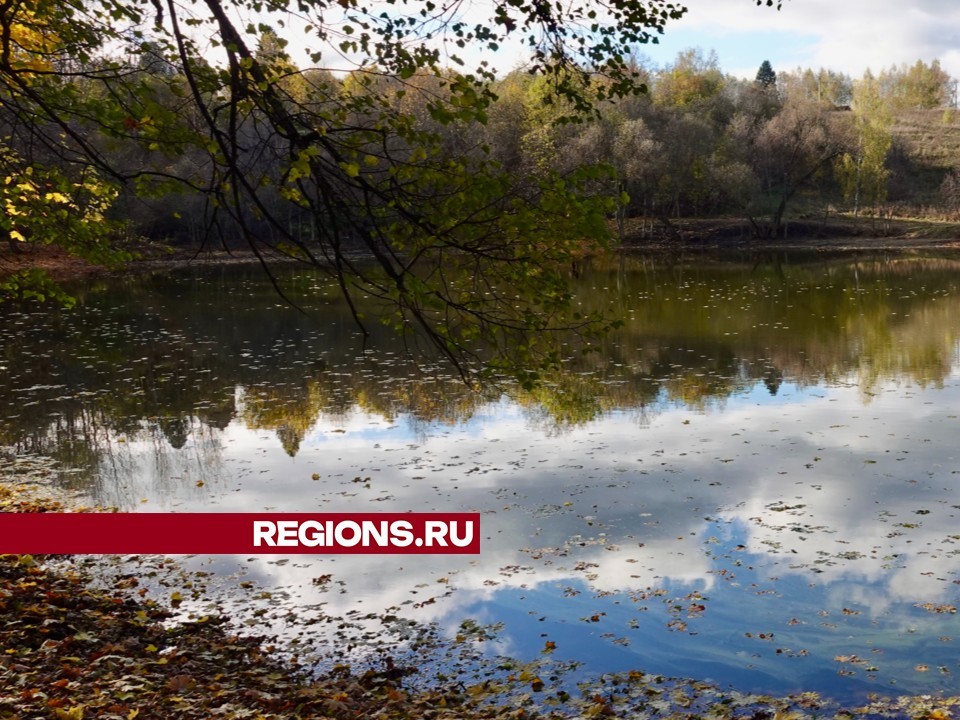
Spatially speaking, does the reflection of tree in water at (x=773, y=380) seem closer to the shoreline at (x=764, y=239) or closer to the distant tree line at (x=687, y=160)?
the distant tree line at (x=687, y=160)

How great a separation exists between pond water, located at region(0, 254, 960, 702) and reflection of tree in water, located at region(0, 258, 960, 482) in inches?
5.3

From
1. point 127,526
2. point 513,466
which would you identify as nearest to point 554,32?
point 513,466

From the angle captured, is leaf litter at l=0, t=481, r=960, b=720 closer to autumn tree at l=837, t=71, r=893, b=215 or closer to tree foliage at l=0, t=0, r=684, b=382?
tree foliage at l=0, t=0, r=684, b=382

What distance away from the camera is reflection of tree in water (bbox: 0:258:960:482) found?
1955 cm

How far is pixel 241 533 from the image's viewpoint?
13.4m

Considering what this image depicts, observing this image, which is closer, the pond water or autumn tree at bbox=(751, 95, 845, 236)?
the pond water

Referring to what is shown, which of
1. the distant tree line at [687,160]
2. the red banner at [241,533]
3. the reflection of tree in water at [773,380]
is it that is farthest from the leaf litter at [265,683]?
the distant tree line at [687,160]

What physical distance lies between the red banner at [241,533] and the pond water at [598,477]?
0.33 metres

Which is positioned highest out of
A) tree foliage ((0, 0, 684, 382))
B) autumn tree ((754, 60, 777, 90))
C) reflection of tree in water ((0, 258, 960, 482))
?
autumn tree ((754, 60, 777, 90))

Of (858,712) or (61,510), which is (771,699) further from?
(61,510)

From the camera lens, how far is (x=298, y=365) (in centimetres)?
2606

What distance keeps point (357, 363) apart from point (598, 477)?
12532 mm

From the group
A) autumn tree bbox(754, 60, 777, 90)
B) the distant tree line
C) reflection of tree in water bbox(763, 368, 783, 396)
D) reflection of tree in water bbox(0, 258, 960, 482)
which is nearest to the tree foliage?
reflection of tree in water bbox(0, 258, 960, 482)

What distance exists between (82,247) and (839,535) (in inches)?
428
